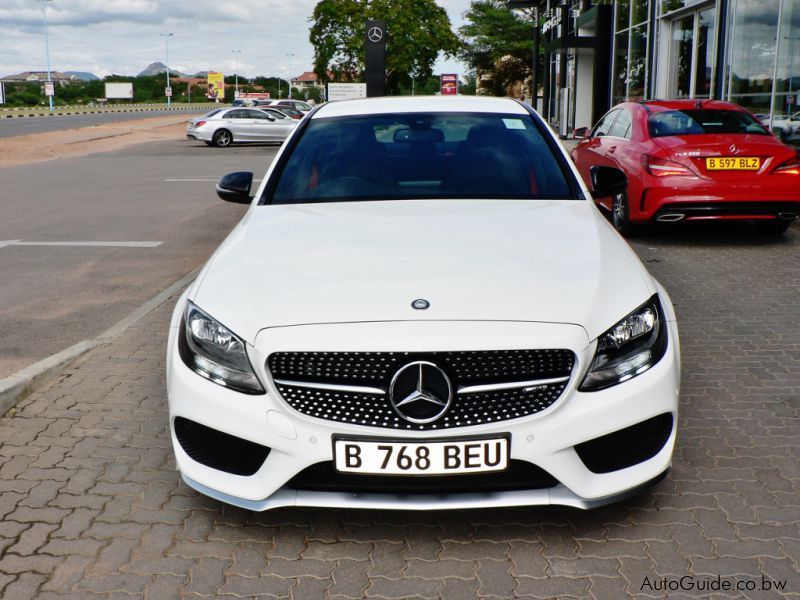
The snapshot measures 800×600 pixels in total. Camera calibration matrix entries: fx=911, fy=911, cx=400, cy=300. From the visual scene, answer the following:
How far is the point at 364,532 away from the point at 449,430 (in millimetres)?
619

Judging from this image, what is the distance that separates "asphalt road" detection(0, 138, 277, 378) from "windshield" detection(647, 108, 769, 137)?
5097 millimetres

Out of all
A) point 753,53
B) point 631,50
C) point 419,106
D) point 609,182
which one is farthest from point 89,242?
point 631,50

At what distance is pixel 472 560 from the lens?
3023 mm

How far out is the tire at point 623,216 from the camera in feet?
32.2

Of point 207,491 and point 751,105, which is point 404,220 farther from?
point 751,105

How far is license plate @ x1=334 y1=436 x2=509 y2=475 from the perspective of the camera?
286cm

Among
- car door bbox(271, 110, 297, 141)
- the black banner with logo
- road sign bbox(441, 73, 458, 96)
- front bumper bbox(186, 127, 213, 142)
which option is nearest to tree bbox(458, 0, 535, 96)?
road sign bbox(441, 73, 458, 96)

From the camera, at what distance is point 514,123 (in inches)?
193

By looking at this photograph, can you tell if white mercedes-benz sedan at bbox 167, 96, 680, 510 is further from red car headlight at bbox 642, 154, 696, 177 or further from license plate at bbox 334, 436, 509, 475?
red car headlight at bbox 642, 154, 696, 177

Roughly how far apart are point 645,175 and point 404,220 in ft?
19.8

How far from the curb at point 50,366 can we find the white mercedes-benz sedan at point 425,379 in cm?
173

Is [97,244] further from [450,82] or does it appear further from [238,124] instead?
[450,82]

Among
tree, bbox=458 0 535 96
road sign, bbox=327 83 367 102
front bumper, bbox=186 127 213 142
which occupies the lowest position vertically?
front bumper, bbox=186 127 213 142

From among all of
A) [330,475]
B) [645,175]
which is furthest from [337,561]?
[645,175]
